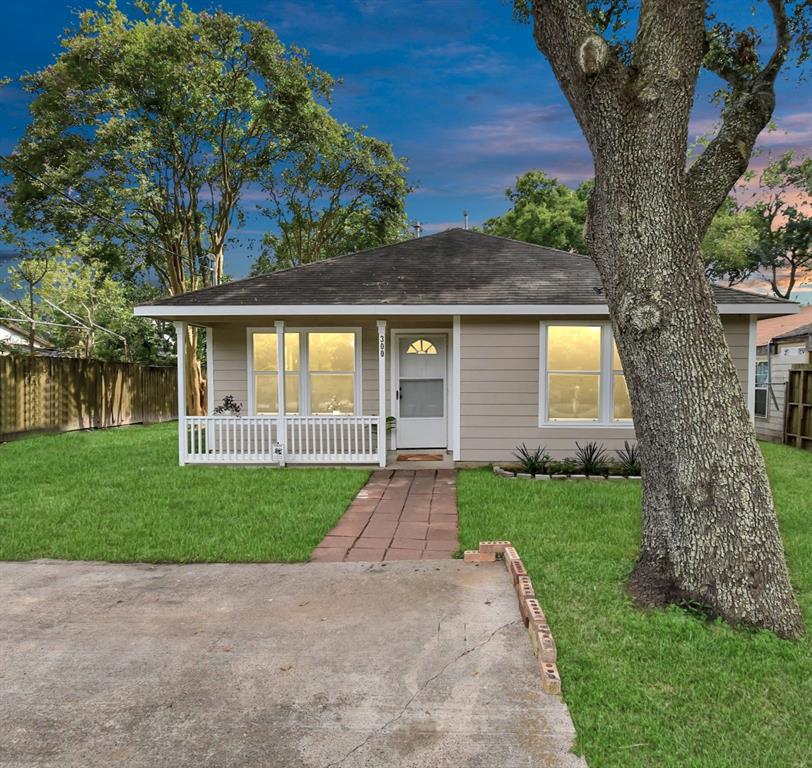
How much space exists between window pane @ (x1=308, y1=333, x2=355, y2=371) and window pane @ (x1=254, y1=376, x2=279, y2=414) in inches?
28.5

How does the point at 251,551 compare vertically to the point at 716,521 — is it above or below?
below

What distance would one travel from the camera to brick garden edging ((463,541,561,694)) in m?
2.56

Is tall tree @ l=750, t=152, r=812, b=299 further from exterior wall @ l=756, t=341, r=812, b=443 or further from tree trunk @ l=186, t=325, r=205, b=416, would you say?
tree trunk @ l=186, t=325, r=205, b=416

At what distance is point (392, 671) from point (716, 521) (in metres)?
1.97

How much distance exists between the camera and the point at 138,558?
434cm

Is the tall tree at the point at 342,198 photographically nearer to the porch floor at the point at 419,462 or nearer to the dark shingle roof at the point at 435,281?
the dark shingle roof at the point at 435,281

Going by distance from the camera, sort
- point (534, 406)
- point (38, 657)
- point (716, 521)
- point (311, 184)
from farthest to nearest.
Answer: point (311, 184) < point (534, 406) < point (716, 521) < point (38, 657)

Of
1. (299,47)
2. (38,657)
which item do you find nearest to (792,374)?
(38,657)

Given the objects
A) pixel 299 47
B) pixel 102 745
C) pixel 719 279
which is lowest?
pixel 102 745

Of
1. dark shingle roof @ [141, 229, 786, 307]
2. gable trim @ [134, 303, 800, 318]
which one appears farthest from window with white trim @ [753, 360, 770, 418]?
gable trim @ [134, 303, 800, 318]

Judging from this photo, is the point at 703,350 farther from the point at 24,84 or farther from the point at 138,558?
the point at 24,84

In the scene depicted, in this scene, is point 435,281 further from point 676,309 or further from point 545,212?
point 545,212

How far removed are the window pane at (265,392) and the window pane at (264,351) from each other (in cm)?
18

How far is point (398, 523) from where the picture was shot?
17.7ft
